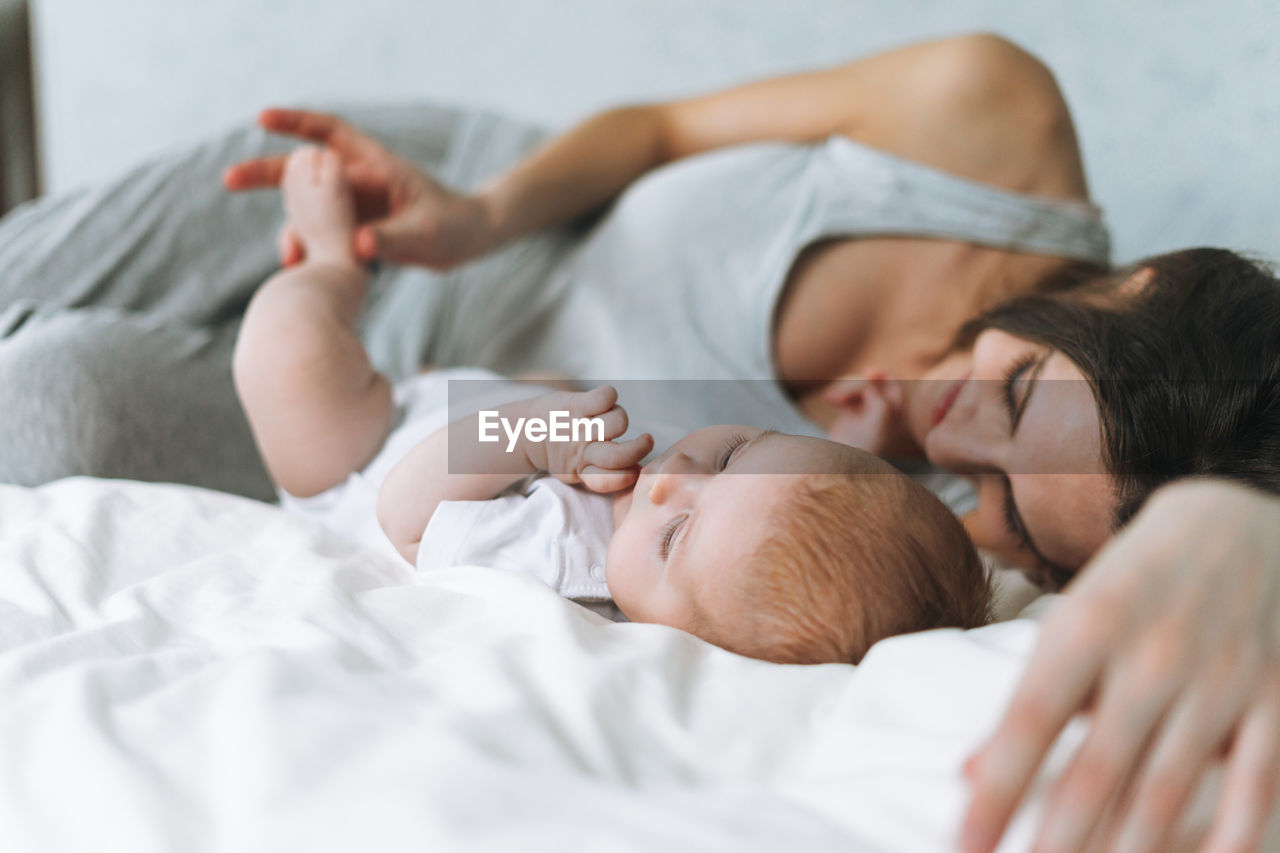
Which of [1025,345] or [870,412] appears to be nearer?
[1025,345]

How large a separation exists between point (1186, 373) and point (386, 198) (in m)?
0.67

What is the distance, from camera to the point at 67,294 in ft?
2.58

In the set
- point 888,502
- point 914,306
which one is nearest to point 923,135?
point 914,306

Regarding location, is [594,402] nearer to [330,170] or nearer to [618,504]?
[618,504]

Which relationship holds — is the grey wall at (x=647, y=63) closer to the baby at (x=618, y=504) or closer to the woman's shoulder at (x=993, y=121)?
the woman's shoulder at (x=993, y=121)

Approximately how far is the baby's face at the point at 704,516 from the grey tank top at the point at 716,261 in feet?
0.60

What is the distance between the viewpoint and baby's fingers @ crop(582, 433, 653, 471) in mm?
499

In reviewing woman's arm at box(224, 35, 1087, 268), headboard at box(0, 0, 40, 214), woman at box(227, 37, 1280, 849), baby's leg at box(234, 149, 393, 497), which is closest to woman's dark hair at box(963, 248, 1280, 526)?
woman at box(227, 37, 1280, 849)

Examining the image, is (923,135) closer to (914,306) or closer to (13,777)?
(914,306)

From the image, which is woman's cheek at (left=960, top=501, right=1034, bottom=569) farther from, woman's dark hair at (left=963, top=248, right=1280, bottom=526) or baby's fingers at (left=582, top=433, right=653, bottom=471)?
baby's fingers at (left=582, top=433, right=653, bottom=471)

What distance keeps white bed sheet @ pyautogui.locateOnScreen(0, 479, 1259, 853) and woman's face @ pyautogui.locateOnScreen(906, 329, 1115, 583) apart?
0.21 metres

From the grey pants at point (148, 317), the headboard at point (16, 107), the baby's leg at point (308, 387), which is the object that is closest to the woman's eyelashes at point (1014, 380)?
the baby's leg at point (308, 387)

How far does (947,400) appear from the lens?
0.67 metres

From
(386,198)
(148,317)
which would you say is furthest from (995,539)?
(148,317)
